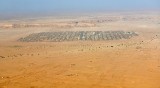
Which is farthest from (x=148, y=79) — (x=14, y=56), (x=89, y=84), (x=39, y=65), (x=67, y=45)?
(x=67, y=45)

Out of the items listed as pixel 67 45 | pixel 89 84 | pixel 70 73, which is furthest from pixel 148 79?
pixel 67 45

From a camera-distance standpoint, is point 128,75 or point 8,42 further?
point 8,42

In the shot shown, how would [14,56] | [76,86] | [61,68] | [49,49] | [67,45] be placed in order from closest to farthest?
1. [76,86]
2. [61,68]
3. [14,56]
4. [49,49]
5. [67,45]

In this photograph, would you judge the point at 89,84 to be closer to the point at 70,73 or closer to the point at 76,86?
the point at 76,86

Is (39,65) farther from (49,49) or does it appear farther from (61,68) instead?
(49,49)

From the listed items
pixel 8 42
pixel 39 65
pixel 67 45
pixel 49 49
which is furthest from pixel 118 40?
pixel 39 65

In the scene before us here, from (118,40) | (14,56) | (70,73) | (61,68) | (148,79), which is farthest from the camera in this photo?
(118,40)

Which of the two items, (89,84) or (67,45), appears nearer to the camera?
(89,84)

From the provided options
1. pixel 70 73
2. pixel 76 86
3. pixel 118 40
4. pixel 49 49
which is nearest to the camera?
pixel 76 86

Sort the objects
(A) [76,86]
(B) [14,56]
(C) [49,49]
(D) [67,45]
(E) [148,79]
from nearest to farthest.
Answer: (A) [76,86]
(E) [148,79]
(B) [14,56]
(C) [49,49]
(D) [67,45]
